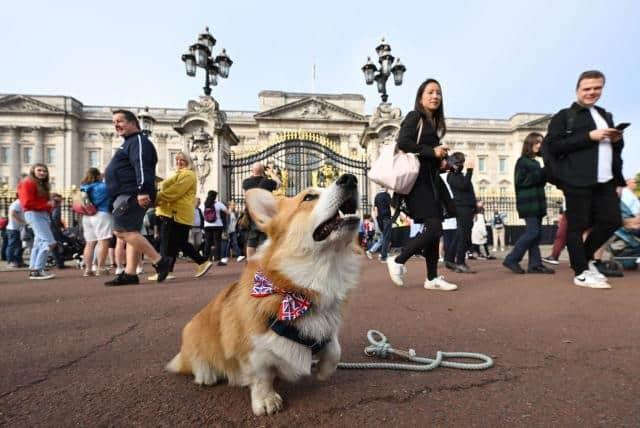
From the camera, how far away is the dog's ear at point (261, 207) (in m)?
1.87

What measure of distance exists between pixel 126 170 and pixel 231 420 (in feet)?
14.2

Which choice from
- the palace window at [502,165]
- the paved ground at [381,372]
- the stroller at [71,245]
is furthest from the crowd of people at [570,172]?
the palace window at [502,165]

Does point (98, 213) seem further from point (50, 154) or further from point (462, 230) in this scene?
point (50, 154)

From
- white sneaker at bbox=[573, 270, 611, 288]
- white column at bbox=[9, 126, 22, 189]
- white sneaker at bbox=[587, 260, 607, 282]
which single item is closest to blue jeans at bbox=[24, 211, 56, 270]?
white sneaker at bbox=[573, 270, 611, 288]

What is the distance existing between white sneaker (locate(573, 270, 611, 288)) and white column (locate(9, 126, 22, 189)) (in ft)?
188

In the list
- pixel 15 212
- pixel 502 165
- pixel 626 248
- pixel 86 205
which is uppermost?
pixel 502 165

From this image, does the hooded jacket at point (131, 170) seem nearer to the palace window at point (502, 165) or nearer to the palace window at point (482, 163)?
the palace window at point (482, 163)

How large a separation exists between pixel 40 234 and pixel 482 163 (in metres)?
52.1

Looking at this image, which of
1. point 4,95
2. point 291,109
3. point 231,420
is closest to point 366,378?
point 231,420

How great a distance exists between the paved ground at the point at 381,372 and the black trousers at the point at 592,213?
63 centimetres

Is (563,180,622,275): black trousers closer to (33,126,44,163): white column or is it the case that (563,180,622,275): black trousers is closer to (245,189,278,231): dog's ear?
(245,189,278,231): dog's ear

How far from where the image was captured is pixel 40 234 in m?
6.34

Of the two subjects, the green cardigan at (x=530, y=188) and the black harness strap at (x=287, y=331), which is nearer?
the black harness strap at (x=287, y=331)

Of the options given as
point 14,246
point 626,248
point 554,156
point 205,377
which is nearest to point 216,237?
point 14,246
